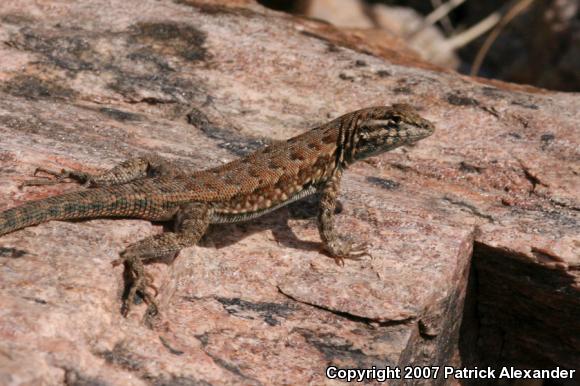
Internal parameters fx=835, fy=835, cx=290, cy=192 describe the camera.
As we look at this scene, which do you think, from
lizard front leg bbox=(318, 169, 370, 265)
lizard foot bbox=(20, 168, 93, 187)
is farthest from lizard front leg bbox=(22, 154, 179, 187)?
lizard front leg bbox=(318, 169, 370, 265)

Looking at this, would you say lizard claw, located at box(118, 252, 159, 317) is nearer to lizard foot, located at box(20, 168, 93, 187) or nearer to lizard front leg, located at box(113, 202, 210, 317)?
lizard front leg, located at box(113, 202, 210, 317)

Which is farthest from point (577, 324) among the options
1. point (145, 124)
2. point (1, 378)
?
point (1, 378)

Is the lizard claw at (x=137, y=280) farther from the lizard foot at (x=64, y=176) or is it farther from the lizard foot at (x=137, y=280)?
the lizard foot at (x=64, y=176)

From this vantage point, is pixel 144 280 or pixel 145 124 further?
pixel 145 124

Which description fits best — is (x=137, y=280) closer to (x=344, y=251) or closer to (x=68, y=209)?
(x=68, y=209)

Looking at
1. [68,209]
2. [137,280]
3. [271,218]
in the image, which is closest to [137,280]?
[137,280]

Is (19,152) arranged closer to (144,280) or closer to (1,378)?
(144,280)
